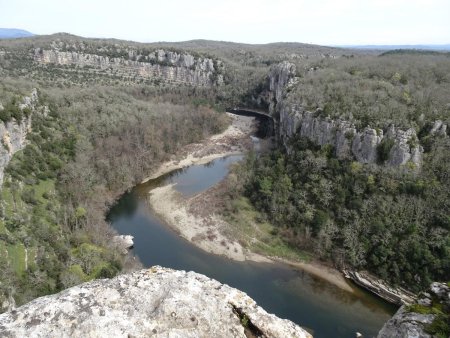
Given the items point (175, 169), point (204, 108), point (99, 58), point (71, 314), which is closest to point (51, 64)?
point (99, 58)

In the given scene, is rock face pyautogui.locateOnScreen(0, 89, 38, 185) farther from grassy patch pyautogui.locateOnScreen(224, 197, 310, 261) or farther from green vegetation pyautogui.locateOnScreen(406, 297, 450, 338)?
green vegetation pyautogui.locateOnScreen(406, 297, 450, 338)

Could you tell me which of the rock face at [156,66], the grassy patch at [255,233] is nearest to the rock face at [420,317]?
the grassy patch at [255,233]

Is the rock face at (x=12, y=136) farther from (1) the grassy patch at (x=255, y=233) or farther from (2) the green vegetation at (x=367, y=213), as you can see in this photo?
(2) the green vegetation at (x=367, y=213)

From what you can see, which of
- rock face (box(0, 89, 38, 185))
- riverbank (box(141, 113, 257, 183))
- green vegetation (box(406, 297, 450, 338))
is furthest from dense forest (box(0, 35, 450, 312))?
green vegetation (box(406, 297, 450, 338))

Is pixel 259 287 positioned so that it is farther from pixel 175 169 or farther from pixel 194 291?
pixel 175 169

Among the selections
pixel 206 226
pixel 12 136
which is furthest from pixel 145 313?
pixel 12 136
